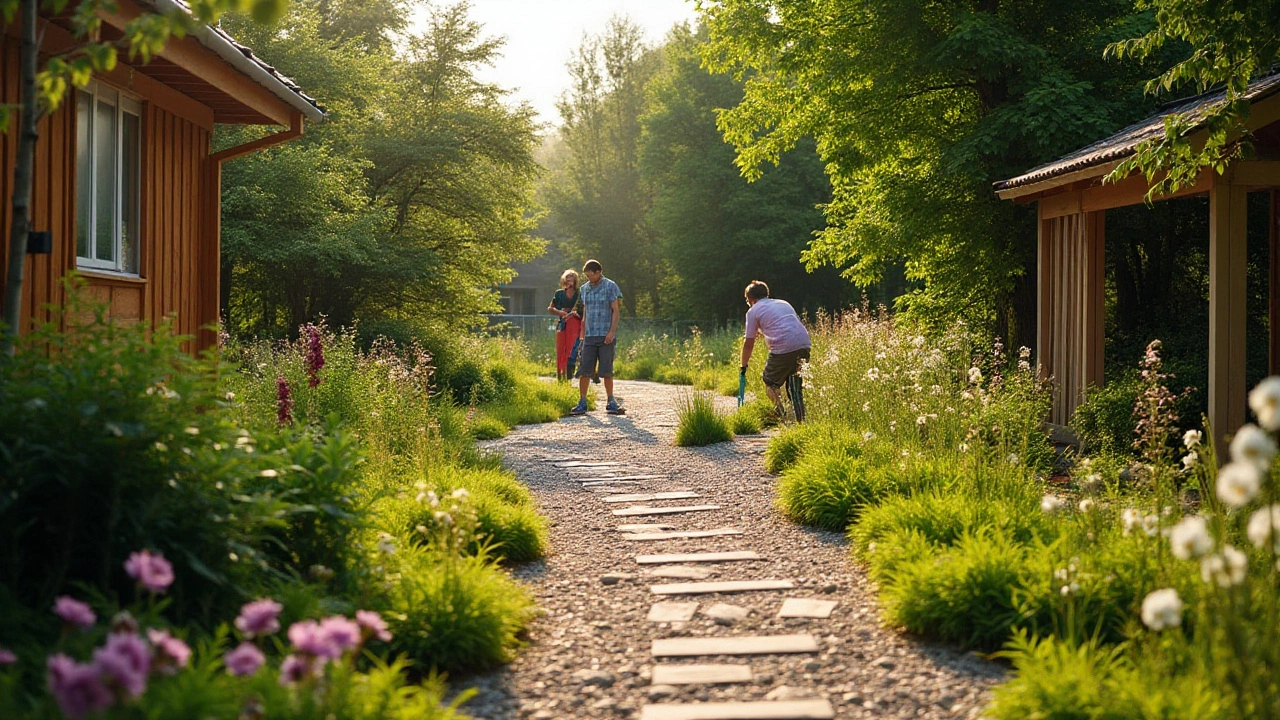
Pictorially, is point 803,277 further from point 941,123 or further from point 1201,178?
point 1201,178

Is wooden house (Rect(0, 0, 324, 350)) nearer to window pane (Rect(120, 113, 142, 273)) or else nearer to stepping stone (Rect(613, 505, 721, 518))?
window pane (Rect(120, 113, 142, 273))

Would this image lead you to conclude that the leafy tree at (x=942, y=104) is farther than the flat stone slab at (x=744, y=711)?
Yes

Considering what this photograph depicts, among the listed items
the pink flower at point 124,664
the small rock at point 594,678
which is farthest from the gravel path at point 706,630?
the pink flower at point 124,664

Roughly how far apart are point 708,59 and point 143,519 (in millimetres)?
13547

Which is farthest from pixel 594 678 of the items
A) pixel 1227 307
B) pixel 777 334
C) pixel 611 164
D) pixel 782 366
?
pixel 611 164

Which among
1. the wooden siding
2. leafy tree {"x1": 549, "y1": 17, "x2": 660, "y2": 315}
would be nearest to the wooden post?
the wooden siding

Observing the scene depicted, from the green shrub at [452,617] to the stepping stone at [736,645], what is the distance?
0.63 metres

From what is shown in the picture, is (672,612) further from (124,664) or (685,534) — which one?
(124,664)

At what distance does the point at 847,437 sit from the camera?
838 centimetres

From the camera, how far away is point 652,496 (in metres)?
8.21

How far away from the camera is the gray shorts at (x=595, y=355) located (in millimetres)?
14188

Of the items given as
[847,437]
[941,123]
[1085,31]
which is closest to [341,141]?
[941,123]

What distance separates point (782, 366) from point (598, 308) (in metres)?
3.33

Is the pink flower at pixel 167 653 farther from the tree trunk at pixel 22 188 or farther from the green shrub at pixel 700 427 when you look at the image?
the green shrub at pixel 700 427
